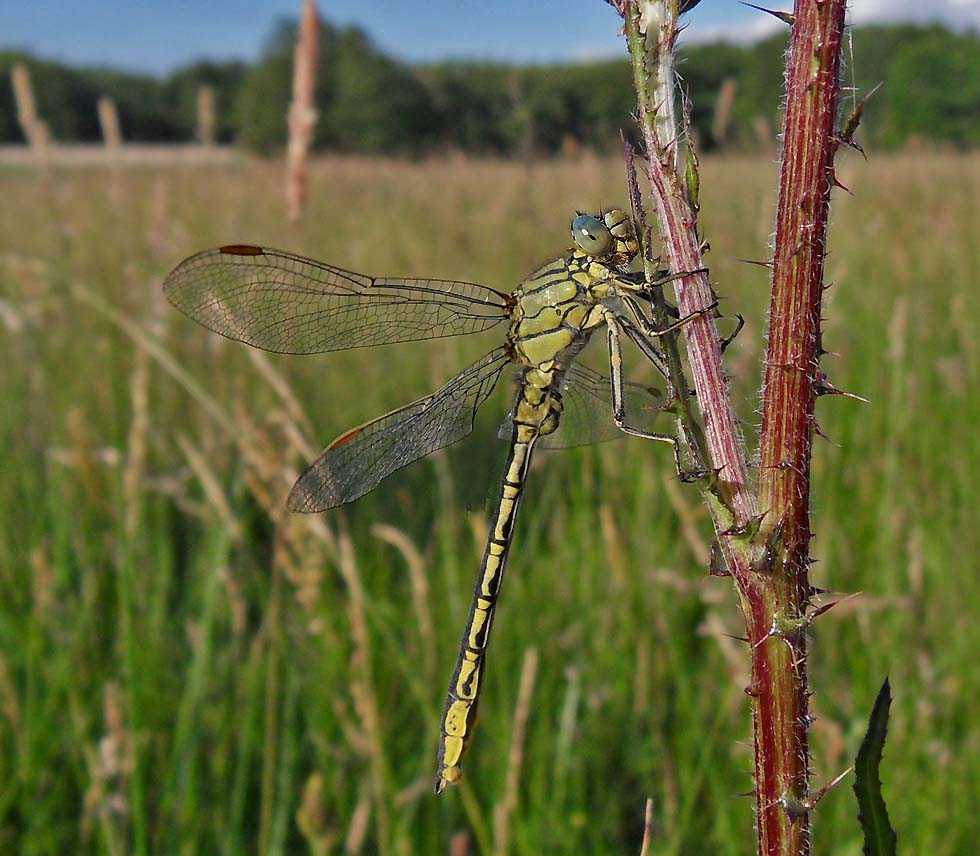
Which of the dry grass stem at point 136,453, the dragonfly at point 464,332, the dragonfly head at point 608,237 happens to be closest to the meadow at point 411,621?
the dry grass stem at point 136,453

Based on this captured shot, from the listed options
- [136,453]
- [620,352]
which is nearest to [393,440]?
[620,352]

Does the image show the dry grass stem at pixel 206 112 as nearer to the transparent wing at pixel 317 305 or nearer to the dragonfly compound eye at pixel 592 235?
the transparent wing at pixel 317 305

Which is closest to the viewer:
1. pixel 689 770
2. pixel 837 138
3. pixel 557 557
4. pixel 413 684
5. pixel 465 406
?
pixel 837 138

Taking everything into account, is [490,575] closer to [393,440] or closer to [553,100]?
[393,440]

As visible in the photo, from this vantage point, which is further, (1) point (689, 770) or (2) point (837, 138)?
(1) point (689, 770)

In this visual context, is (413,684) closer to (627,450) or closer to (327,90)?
(627,450)

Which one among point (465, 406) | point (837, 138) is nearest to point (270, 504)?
point (465, 406)

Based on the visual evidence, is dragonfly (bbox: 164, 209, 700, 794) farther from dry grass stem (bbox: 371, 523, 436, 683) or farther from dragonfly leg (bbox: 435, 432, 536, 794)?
dry grass stem (bbox: 371, 523, 436, 683)

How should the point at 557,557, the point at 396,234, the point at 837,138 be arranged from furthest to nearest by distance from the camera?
the point at 396,234
the point at 557,557
the point at 837,138
